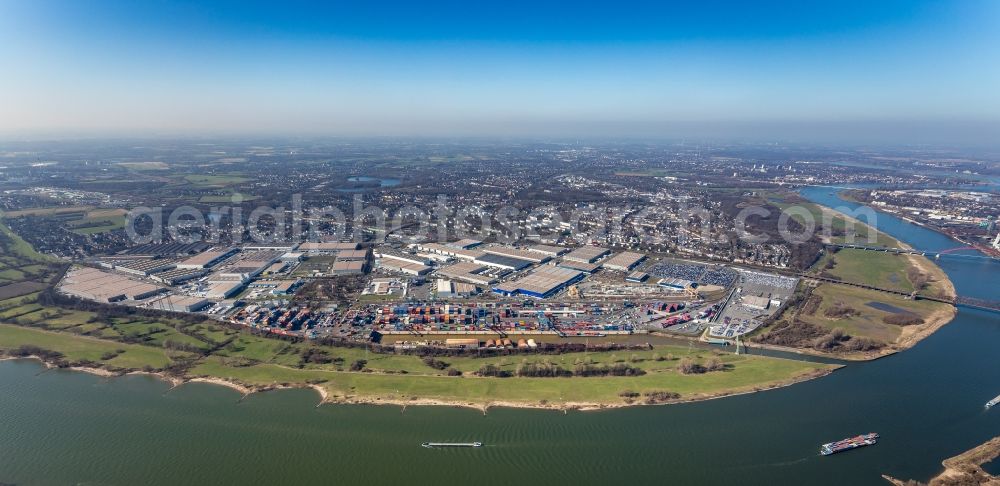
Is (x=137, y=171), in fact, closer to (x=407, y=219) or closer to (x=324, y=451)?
(x=407, y=219)

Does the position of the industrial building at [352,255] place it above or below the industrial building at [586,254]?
below

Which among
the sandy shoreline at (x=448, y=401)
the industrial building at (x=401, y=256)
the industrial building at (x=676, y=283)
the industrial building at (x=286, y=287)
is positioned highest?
the industrial building at (x=401, y=256)

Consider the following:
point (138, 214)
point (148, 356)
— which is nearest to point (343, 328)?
point (148, 356)

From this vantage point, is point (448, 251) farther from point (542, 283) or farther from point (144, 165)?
point (144, 165)

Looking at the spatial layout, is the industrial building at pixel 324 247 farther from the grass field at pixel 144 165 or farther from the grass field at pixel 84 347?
the grass field at pixel 144 165

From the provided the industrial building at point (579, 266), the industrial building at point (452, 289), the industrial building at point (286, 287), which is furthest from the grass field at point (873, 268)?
the industrial building at point (286, 287)
